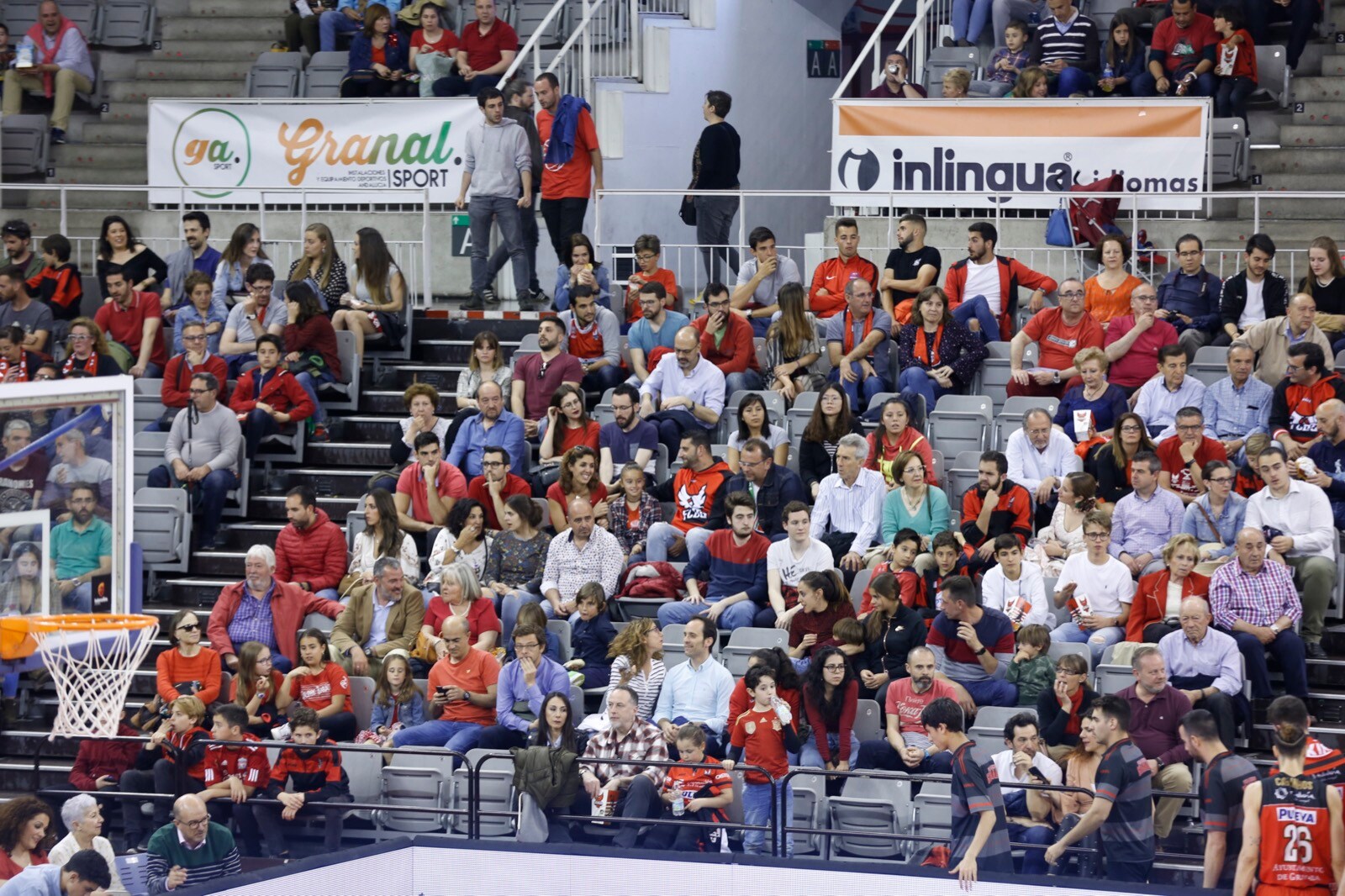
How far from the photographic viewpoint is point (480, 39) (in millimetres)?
17312

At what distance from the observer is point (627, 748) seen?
35.1 feet

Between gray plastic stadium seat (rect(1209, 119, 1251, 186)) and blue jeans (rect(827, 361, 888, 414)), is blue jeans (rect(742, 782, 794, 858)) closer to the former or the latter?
blue jeans (rect(827, 361, 888, 414))

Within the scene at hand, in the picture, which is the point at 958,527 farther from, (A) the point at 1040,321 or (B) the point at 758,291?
(B) the point at 758,291

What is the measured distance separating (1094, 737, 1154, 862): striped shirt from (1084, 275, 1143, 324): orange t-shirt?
4610mm

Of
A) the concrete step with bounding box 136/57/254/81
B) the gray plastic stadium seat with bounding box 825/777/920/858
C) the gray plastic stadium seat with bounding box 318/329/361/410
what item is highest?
the concrete step with bounding box 136/57/254/81

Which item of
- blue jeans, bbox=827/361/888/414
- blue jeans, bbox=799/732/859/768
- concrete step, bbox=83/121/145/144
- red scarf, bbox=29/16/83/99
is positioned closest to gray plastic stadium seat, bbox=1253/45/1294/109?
blue jeans, bbox=827/361/888/414

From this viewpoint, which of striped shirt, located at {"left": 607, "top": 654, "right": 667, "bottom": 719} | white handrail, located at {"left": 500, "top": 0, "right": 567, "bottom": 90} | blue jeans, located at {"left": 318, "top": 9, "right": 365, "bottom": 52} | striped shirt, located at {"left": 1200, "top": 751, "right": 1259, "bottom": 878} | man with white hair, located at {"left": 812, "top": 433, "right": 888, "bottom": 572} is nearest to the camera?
striped shirt, located at {"left": 1200, "top": 751, "right": 1259, "bottom": 878}

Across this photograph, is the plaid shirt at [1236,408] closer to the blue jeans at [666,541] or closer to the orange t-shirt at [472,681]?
the blue jeans at [666,541]

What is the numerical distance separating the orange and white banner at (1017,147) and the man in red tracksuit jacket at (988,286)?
0.79 meters

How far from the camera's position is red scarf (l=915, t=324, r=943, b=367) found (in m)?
13.3

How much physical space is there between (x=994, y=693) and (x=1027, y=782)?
102 centimetres

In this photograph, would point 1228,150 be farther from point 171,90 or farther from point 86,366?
point 171,90

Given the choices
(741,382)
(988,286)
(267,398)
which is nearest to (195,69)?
(267,398)

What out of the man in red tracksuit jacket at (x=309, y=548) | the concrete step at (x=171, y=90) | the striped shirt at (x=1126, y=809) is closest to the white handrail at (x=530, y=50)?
the concrete step at (x=171, y=90)
